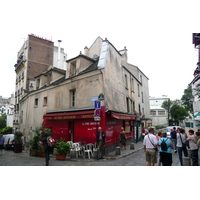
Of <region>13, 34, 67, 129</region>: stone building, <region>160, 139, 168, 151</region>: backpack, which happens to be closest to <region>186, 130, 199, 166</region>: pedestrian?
<region>160, 139, 168, 151</region>: backpack

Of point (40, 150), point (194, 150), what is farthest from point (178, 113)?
point (40, 150)

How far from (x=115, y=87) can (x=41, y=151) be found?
7046 millimetres

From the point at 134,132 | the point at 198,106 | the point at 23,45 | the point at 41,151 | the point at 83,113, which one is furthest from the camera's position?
the point at 23,45

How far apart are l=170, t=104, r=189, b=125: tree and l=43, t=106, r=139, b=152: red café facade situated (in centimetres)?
2936

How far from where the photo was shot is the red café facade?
394 inches

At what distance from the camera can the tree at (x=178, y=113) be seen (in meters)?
36.2

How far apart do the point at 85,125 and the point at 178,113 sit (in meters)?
32.9

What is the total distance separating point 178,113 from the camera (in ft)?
121

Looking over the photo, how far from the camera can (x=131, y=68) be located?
20.6 metres

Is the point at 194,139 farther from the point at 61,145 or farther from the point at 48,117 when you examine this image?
the point at 48,117

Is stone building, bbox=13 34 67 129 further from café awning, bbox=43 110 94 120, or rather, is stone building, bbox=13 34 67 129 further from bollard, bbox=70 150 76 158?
bollard, bbox=70 150 76 158

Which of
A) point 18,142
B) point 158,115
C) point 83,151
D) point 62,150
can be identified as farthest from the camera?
point 158,115

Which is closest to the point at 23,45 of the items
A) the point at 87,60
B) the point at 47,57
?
the point at 47,57

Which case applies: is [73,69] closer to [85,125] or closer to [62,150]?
[85,125]
